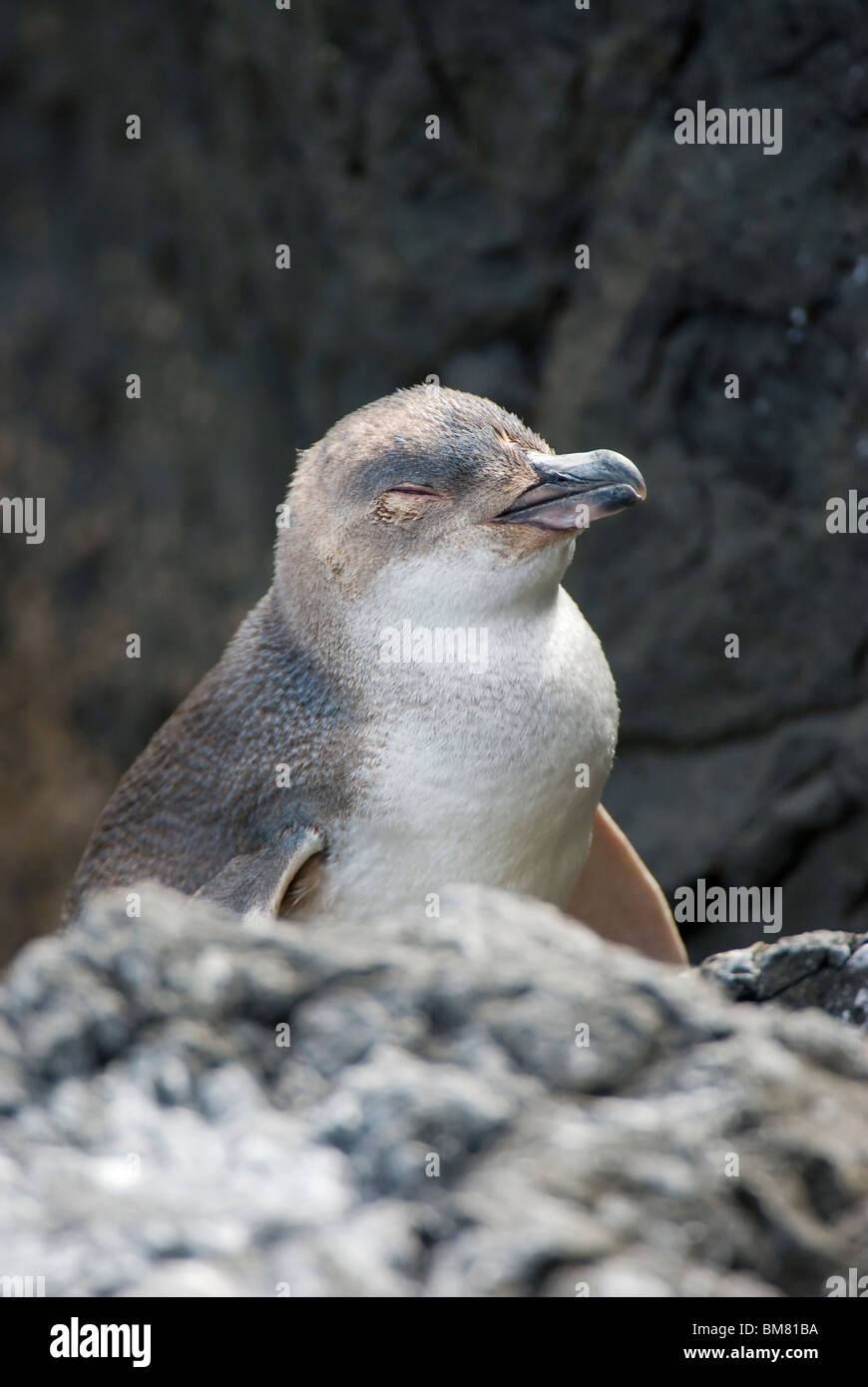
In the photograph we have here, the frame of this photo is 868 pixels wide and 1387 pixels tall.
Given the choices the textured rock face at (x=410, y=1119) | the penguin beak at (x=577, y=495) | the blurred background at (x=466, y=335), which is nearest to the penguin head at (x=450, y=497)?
the penguin beak at (x=577, y=495)

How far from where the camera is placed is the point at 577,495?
289cm

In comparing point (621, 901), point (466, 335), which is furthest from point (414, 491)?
point (466, 335)

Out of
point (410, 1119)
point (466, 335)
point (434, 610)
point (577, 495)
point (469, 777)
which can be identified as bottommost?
point (410, 1119)

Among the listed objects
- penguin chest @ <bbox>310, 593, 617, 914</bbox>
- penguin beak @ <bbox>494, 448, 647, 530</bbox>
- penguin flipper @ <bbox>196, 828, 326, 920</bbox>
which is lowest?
penguin flipper @ <bbox>196, 828, 326, 920</bbox>

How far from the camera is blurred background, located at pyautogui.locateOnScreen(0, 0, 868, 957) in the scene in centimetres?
465

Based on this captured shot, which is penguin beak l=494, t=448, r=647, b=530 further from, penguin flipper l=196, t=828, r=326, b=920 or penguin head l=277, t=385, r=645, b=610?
penguin flipper l=196, t=828, r=326, b=920

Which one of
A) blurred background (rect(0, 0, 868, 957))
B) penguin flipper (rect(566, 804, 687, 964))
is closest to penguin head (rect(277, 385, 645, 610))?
penguin flipper (rect(566, 804, 687, 964))

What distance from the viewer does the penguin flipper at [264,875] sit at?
2.87 meters

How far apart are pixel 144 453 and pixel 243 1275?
4985 mm

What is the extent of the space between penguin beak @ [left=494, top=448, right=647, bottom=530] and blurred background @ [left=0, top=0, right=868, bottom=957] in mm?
2007

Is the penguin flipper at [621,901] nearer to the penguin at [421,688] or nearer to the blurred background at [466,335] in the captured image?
the penguin at [421,688]

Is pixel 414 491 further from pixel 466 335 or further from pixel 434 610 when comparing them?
pixel 466 335

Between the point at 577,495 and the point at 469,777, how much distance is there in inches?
22.7
